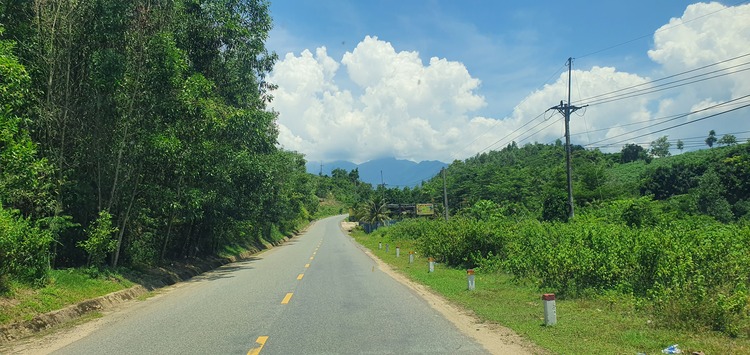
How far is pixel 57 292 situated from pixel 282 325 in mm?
5980

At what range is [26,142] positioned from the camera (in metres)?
10.3

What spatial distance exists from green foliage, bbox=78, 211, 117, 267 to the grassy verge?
31.4 feet

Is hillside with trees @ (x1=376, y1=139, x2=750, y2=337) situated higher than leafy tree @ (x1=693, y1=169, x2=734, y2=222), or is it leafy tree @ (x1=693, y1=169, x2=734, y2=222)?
leafy tree @ (x1=693, y1=169, x2=734, y2=222)

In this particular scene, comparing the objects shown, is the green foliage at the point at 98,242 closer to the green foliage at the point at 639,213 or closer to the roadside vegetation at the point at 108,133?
the roadside vegetation at the point at 108,133

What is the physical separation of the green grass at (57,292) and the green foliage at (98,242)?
57 cm

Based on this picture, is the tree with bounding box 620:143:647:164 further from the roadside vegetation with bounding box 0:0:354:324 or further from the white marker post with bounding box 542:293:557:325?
the white marker post with bounding box 542:293:557:325

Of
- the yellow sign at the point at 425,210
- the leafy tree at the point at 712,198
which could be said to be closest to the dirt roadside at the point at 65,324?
the yellow sign at the point at 425,210

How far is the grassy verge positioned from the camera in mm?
6473

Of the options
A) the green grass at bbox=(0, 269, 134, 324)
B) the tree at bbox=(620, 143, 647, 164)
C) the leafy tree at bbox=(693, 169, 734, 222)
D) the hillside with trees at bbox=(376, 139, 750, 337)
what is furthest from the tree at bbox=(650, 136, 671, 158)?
the green grass at bbox=(0, 269, 134, 324)

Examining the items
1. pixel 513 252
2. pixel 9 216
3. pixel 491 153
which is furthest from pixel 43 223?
pixel 491 153

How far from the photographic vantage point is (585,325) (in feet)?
26.3

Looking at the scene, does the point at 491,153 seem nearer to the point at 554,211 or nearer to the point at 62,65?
the point at 554,211

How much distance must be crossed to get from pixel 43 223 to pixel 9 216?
3067 millimetres

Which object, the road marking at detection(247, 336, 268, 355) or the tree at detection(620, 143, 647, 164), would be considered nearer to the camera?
the road marking at detection(247, 336, 268, 355)
